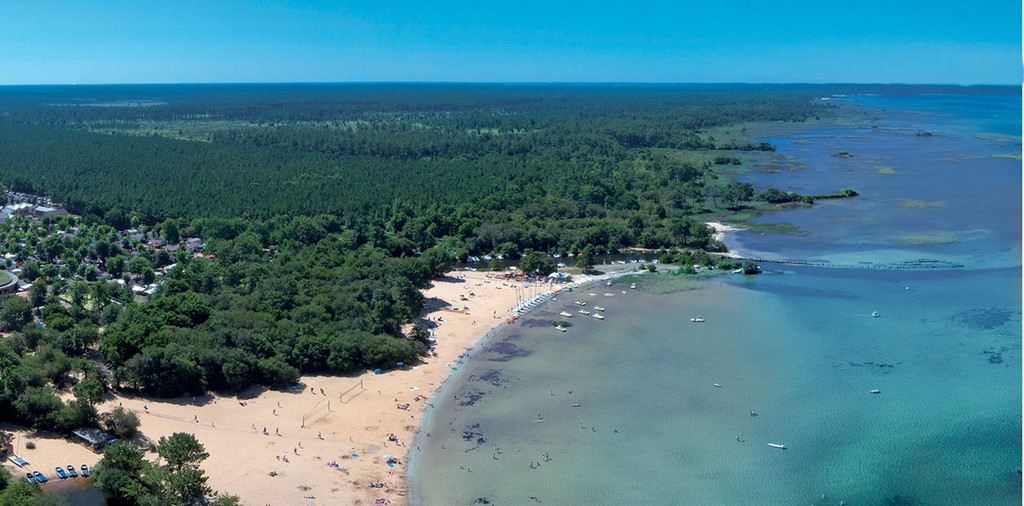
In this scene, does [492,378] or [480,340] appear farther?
[480,340]

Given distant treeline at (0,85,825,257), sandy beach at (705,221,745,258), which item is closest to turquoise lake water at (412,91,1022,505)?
sandy beach at (705,221,745,258)

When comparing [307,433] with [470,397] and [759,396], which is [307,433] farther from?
[759,396]

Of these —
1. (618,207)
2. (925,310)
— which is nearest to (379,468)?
(925,310)

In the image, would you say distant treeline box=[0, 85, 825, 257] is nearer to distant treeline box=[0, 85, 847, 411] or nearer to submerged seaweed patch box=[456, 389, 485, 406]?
distant treeline box=[0, 85, 847, 411]

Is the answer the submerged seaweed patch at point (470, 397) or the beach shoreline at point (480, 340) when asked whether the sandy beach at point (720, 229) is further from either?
the submerged seaweed patch at point (470, 397)

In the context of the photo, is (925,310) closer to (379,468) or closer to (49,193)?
(379,468)

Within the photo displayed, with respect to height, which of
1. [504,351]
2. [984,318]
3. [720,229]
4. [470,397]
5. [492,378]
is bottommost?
[470,397]

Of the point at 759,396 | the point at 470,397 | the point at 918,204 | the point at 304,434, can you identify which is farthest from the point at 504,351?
the point at 918,204
